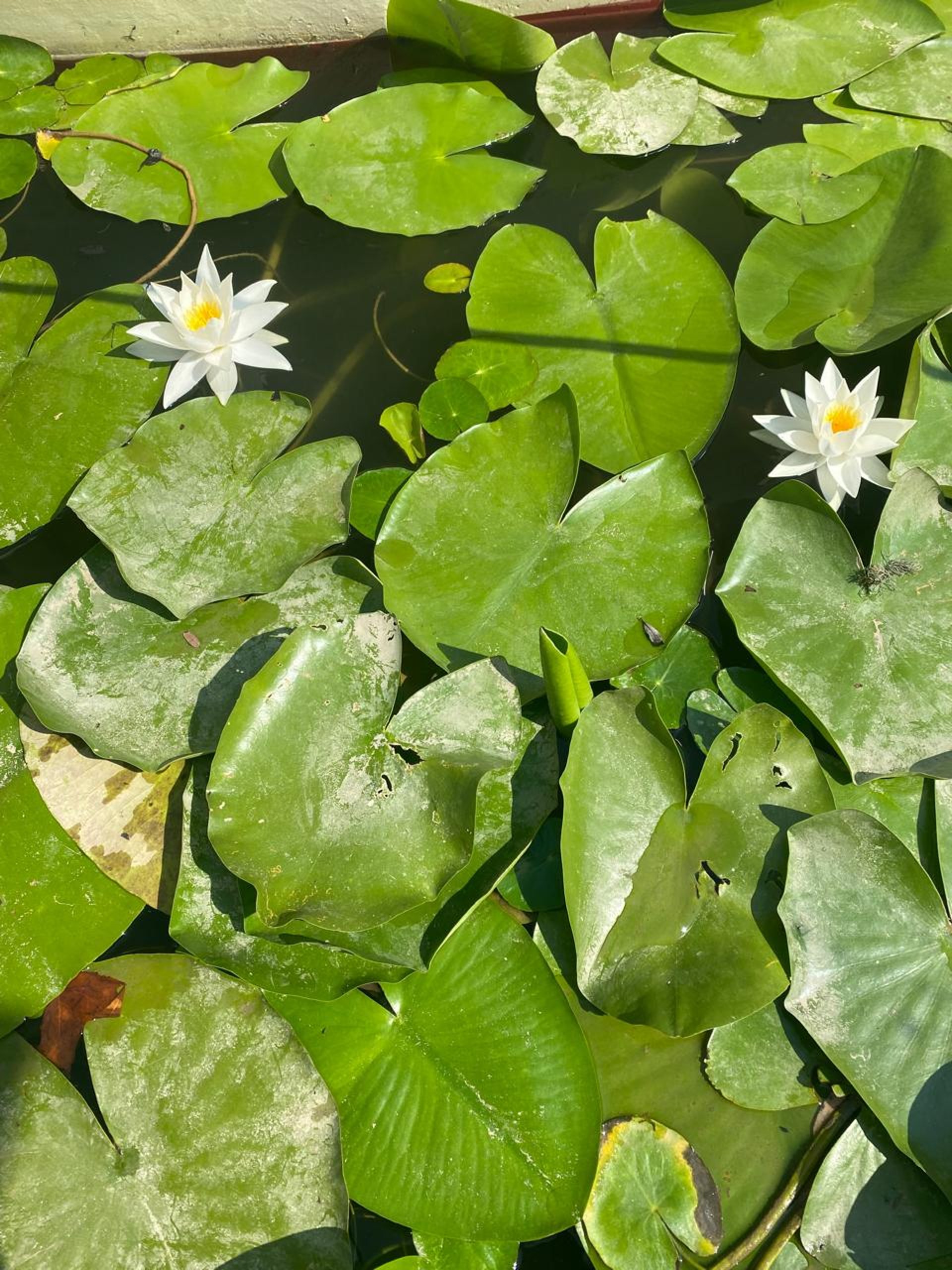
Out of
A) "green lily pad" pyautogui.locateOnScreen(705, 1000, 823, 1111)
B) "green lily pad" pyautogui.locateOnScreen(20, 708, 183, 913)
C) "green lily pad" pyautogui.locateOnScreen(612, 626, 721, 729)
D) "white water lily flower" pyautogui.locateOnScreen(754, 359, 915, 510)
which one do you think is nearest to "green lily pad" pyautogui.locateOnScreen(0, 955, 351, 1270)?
"green lily pad" pyautogui.locateOnScreen(20, 708, 183, 913)

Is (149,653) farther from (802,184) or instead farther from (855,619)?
(802,184)

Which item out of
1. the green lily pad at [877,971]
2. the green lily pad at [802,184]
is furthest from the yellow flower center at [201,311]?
the green lily pad at [877,971]

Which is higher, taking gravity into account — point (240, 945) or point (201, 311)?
point (201, 311)

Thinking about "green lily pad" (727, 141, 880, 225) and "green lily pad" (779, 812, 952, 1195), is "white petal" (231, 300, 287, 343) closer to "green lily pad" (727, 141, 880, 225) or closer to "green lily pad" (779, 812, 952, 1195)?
"green lily pad" (727, 141, 880, 225)

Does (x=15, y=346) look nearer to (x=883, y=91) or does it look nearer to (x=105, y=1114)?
(x=105, y=1114)

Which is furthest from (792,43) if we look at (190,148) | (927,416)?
(190,148)

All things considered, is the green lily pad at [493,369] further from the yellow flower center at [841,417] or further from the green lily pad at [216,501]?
the yellow flower center at [841,417]
